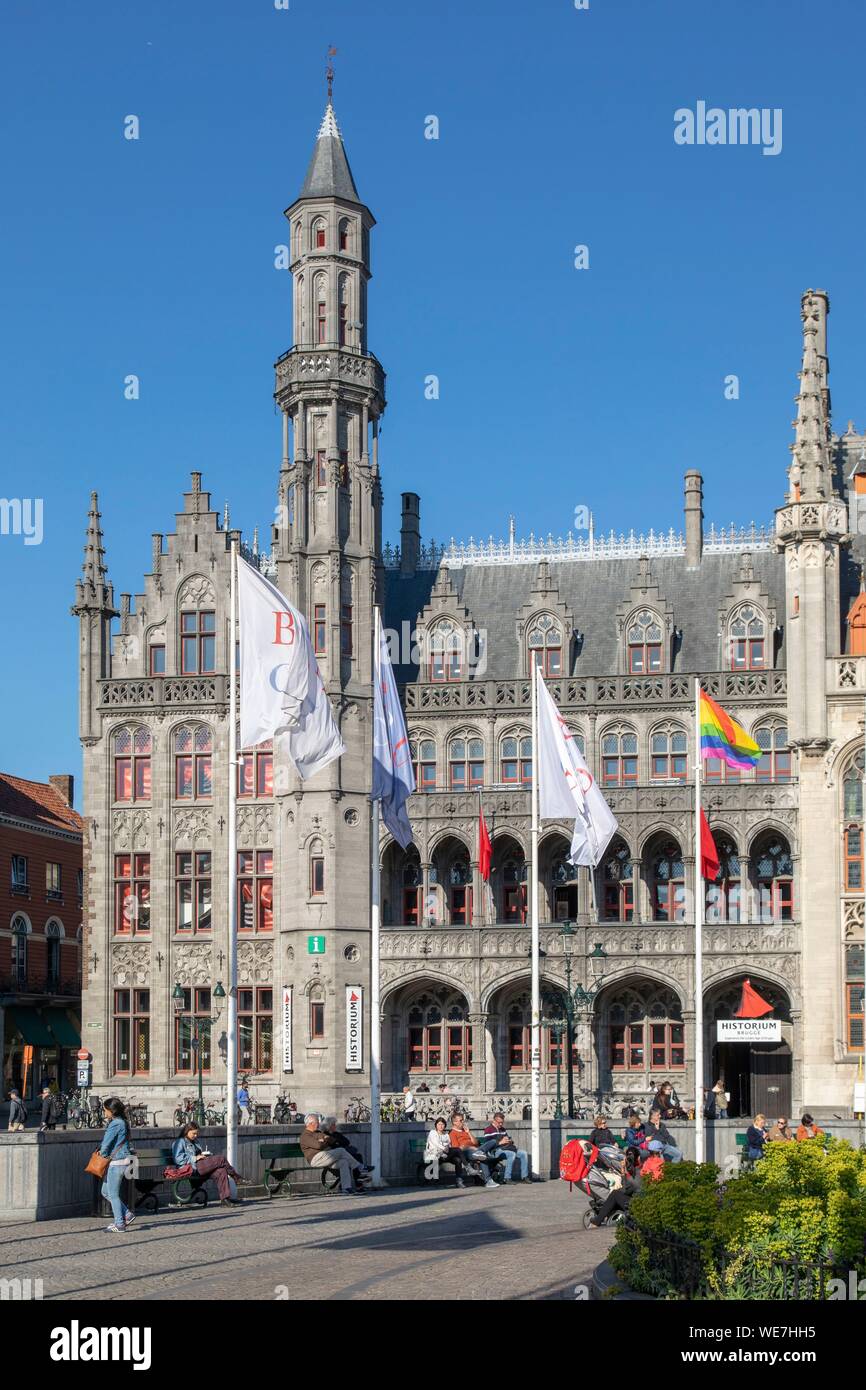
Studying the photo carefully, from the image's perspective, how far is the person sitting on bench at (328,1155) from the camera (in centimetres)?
3300

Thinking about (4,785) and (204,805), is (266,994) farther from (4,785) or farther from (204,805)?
(4,785)

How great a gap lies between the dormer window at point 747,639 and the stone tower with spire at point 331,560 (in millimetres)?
11601

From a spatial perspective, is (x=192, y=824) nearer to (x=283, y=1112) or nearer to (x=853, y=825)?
(x=283, y=1112)

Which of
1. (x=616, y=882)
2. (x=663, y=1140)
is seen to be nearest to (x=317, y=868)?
(x=616, y=882)

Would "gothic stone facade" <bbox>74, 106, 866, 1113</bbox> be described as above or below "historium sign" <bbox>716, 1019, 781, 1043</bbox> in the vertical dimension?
above

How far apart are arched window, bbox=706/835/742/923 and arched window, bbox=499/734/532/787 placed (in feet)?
21.5

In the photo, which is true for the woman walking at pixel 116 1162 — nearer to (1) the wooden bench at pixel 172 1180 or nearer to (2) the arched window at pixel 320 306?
(1) the wooden bench at pixel 172 1180

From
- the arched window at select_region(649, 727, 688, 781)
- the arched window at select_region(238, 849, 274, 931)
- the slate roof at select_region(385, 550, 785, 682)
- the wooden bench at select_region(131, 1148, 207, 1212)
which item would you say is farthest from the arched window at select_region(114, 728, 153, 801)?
the wooden bench at select_region(131, 1148, 207, 1212)

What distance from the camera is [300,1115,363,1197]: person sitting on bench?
108ft

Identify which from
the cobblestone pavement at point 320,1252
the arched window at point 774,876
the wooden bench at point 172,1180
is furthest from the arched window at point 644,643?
the wooden bench at point 172,1180

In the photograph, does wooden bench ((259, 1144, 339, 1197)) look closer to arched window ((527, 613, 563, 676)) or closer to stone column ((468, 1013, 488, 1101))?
stone column ((468, 1013, 488, 1101))

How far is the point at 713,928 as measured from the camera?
5847 cm
